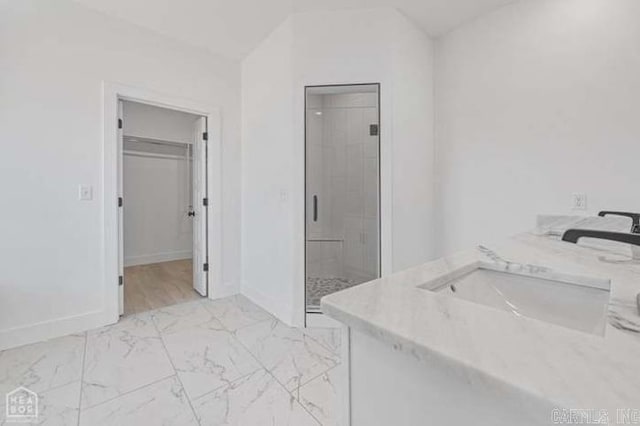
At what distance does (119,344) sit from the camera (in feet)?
7.13

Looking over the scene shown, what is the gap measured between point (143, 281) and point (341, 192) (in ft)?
9.17

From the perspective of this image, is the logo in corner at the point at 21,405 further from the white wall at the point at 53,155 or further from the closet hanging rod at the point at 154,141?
the closet hanging rod at the point at 154,141

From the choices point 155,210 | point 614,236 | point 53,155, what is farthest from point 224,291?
point 614,236

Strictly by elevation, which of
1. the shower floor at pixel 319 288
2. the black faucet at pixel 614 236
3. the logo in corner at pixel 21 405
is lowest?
the logo in corner at pixel 21 405

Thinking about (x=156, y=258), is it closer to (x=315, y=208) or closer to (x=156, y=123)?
(x=156, y=123)

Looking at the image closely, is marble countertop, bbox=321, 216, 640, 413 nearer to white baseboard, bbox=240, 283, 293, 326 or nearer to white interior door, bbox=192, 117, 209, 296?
white baseboard, bbox=240, 283, 293, 326

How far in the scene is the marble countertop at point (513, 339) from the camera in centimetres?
34

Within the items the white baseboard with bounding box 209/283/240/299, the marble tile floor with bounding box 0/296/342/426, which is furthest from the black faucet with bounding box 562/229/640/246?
the white baseboard with bounding box 209/283/240/299

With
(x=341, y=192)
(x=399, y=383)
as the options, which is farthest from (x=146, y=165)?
(x=399, y=383)

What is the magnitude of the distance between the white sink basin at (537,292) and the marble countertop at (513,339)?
4 centimetres

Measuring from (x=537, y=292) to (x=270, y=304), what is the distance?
93.4 inches

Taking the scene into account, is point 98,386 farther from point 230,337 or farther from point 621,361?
point 621,361

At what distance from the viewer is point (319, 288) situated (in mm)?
3199

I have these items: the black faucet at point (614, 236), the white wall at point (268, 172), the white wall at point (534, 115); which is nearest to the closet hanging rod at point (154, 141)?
the white wall at point (268, 172)
